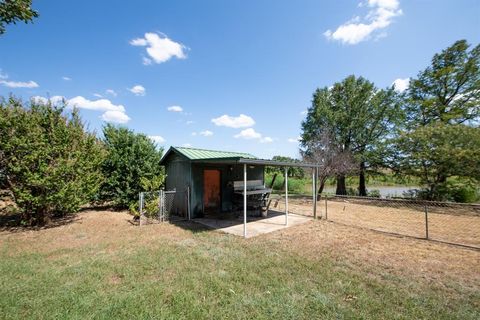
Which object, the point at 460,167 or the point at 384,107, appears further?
the point at 384,107

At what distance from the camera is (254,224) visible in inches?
301

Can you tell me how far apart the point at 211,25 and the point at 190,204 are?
25.7ft

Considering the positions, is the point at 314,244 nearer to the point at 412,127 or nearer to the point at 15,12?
the point at 15,12

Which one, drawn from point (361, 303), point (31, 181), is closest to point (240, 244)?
point (361, 303)

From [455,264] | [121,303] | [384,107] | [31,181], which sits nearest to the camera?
[121,303]

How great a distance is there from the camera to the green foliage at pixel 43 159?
6.18 m

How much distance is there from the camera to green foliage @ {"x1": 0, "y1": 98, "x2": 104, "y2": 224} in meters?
6.18

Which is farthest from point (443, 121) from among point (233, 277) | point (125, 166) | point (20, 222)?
point (20, 222)

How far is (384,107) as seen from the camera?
58.4 ft

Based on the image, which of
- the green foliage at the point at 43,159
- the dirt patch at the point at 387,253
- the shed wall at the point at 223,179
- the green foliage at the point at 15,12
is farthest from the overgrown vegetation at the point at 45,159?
the dirt patch at the point at 387,253

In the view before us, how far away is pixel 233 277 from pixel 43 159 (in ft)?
22.6

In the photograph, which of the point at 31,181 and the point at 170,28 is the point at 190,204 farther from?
the point at 170,28

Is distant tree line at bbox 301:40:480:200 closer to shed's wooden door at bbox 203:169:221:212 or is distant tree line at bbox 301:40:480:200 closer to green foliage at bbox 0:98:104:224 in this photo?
shed's wooden door at bbox 203:169:221:212

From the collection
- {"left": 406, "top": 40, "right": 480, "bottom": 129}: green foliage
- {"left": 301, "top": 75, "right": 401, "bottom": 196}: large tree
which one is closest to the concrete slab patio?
{"left": 301, "top": 75, "right": 401, "bottom": 196}: large tree
